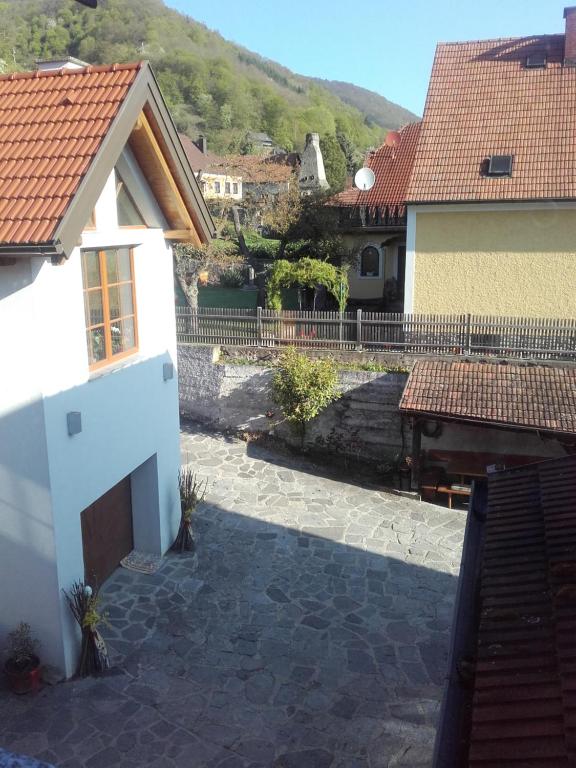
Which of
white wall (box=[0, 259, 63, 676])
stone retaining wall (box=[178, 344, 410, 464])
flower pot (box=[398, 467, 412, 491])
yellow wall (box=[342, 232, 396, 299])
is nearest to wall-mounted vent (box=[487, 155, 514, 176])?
yellow wall (box=[342, 232, 396, 299])

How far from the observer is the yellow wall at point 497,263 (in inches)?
652

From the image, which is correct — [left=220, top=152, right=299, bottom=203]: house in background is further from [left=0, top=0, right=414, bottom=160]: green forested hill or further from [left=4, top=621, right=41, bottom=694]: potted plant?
[left=0, top=0, right=414, bottom=160]: green forested hill

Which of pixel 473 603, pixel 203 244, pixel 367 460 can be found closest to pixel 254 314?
pixel 367 460

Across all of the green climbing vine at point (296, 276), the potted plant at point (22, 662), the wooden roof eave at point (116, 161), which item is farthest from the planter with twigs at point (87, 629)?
the green climbing vine at point (296, 276)

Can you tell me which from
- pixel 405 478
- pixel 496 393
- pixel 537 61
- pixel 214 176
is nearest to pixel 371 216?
pixel 537 61

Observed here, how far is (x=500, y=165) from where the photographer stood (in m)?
16.9

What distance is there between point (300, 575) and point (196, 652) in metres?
2.45

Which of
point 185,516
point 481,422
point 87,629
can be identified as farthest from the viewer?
point 481,422

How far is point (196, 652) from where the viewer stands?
8.38 m

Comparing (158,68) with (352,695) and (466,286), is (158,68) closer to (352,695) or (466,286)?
(466,286)

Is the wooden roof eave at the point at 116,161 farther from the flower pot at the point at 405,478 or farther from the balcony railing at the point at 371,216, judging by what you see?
the balcony railing at the point at 371,216

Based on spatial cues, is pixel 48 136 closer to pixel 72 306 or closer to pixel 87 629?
pixel 72 306

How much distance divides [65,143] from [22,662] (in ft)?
18.9

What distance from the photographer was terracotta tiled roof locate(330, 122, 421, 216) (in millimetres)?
22609
